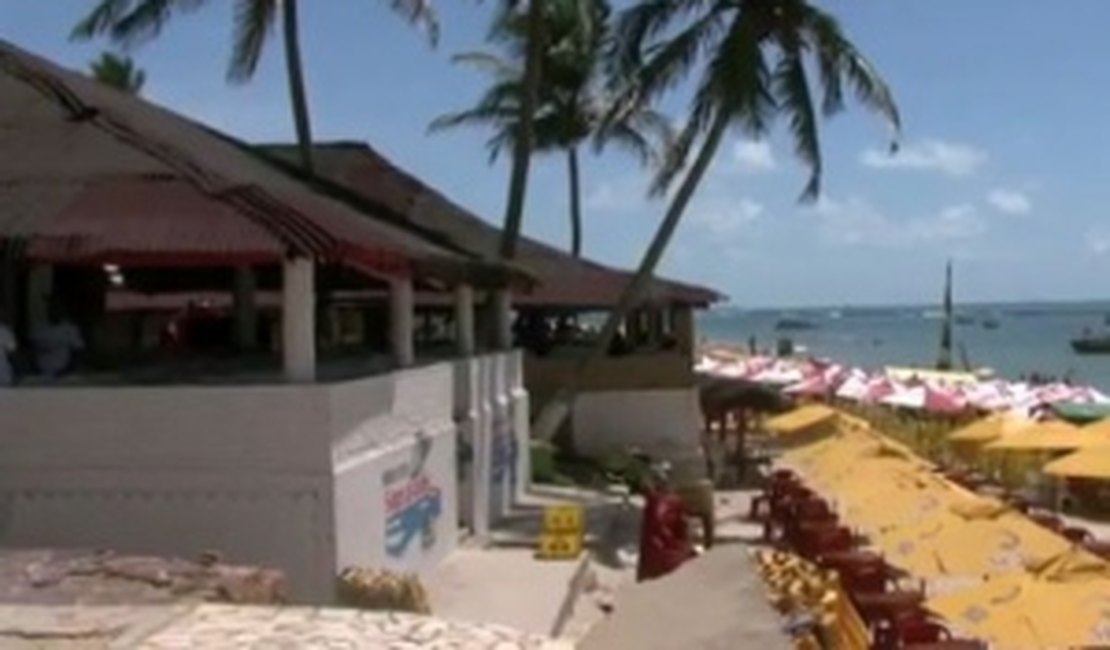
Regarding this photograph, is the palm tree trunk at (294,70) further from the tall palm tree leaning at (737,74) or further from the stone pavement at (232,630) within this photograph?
the stone pavement at (232,630)

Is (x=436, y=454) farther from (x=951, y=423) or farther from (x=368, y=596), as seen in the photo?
(x=951, y=423)

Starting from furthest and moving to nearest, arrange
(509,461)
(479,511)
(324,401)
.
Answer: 1. (509,461)
2. (479,511)
3. (324,401)

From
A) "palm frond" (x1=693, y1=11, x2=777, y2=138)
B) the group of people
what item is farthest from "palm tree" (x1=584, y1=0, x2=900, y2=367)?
the group of people

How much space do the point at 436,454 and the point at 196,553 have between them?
482cm

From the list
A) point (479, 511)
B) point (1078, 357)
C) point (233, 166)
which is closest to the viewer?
point (233, 166)

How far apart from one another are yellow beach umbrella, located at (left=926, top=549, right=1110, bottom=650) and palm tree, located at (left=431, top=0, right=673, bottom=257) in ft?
73.9

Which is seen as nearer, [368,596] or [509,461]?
[368,596]

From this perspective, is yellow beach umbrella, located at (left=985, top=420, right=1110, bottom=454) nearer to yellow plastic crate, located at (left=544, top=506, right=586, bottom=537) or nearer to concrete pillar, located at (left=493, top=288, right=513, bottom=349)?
concrete pillar, located at (left=493, top=288, right=513, bottom=349)

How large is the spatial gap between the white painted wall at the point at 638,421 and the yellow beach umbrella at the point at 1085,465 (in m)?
6.34

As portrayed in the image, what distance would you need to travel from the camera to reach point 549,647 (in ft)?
27.1

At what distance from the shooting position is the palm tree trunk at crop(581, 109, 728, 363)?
26.7 meters

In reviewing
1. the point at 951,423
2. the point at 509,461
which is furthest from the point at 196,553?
the point at 951,423

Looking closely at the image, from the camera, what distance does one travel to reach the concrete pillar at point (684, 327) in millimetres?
35812

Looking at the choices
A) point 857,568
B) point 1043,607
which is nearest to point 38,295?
point 857,568
